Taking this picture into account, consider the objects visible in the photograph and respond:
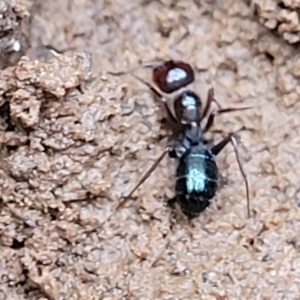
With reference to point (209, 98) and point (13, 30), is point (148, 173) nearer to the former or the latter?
point (209, 98)

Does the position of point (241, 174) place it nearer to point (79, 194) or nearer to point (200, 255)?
point (200, 255)

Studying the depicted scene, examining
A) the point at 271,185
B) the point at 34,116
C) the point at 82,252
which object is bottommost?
the point at 82,252

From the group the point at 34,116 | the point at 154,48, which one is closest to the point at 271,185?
the point at 154,48

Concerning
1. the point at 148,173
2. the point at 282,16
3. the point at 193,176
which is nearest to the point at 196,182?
the point at 193,176

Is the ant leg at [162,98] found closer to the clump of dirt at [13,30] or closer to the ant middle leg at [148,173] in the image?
the ant middle leg at [148,173]

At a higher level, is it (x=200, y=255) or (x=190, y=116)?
(x=190, y=116)

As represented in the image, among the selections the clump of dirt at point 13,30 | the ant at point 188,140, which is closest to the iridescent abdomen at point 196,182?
the ant at point 188,140
